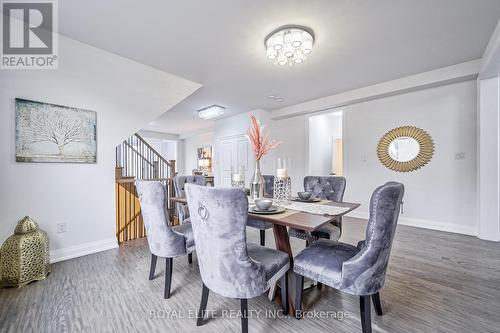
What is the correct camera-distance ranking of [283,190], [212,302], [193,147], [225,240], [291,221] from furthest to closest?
[193,147], [283,190], [212,302], [291,221], [225,240]

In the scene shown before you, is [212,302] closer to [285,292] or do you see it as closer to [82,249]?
[285,292]

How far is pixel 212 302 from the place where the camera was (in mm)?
1647

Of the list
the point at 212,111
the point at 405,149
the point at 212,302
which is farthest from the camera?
the point at 212,111

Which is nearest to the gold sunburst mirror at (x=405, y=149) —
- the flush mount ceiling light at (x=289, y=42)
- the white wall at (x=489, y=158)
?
the white wall at (x=489, y=158)

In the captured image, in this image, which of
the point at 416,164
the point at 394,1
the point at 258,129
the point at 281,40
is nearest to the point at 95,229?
the point at 258,129

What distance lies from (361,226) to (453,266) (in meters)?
1.50

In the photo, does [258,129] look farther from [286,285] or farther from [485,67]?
[485,67]

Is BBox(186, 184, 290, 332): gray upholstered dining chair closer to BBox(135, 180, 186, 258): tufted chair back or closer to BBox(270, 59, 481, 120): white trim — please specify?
BBox(135, 180, 186, 258): tufted chair back

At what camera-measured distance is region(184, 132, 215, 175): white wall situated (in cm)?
805

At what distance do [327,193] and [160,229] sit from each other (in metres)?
1.83

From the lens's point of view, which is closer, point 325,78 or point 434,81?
point 434,81

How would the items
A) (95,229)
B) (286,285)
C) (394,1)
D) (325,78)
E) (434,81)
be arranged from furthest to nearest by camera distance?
(325,78) → (434,81) → (95,229) → (394,1) → (286,285)

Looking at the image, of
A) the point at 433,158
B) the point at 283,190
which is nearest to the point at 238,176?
the point at 283,190

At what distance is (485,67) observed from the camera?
8.67 ft
